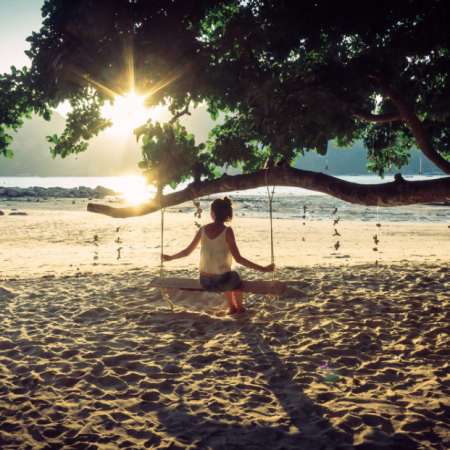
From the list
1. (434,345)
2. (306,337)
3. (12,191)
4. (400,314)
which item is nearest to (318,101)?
(306,337)

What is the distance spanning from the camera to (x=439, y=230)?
18.8 m

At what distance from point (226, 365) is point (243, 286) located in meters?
1.28

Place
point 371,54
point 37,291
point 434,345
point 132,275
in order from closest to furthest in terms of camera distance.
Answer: point 434,345 → point 371,54 → point 37,291 → point 132,275

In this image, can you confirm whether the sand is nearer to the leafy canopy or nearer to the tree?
the tree

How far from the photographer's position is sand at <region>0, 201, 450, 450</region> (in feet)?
9.23

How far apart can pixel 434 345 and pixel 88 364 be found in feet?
12.8

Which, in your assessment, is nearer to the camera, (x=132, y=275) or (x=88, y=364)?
(x=88, y=364)

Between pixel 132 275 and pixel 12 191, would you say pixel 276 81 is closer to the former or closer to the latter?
pixel 132 275

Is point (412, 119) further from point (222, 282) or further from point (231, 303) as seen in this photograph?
point (231, 303)

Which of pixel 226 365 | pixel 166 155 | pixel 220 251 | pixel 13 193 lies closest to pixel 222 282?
pixel 220 251

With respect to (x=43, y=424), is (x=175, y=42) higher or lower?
higher

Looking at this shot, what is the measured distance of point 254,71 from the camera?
5145mm

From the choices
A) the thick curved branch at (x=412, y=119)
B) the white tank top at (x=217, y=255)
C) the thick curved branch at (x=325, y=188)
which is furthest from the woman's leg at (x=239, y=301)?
the thick curved branch at (x=412, y=119)

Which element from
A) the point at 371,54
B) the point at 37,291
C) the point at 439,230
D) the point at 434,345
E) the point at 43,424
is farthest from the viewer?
the point at 439,230
